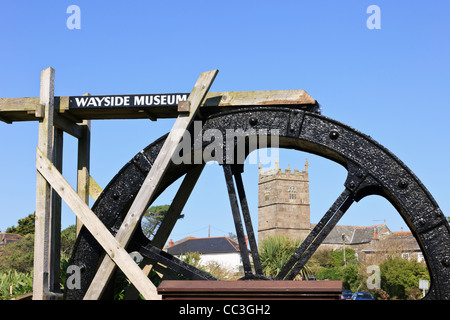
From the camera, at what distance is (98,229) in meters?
6.86

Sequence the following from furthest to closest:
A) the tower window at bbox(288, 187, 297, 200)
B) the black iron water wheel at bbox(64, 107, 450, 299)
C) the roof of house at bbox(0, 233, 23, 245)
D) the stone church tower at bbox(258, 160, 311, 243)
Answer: the tower window at bbox(288, 187, 297, 200)
the stone church tower at bbox(258, 160, 311, 243)
the roof of house at bbox(0, 233, 23, 245)
the black iron water wheel at bbox(64, 107, 450, 299)

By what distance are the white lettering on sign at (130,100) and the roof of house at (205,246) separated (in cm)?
6797

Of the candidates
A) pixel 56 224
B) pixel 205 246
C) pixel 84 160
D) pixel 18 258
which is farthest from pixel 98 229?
pixel 205 246

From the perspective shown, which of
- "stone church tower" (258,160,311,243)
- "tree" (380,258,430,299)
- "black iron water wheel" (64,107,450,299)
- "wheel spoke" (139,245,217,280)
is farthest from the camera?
"stone church tower" (258,160,311,243)

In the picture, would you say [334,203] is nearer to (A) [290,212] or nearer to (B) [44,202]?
(B) [44,202]

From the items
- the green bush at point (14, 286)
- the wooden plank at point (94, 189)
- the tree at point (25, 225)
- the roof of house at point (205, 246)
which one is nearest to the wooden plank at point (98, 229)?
the wooden plank at point (94, 189)

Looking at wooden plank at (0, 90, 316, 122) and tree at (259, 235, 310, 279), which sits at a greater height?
wooden plank at (0, 90, 316, 122)

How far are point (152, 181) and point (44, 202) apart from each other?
1408mm

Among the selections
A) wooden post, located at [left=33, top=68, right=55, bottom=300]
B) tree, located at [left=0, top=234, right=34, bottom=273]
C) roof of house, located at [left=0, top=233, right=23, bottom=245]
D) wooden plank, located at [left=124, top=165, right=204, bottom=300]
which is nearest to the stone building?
roof of house, located at [left=0, top=233, right=23, bottom=245]

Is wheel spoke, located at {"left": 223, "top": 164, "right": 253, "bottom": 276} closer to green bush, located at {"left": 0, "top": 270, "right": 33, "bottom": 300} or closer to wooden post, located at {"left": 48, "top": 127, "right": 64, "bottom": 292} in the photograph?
wooden post, located at {"left": 48, "top": 127, "right": 64, "bottom": 292}

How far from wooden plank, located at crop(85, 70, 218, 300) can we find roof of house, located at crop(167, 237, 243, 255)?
224 ft

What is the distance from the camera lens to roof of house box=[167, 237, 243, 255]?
3004 inches

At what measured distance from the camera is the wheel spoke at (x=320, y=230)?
6711 mm
